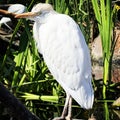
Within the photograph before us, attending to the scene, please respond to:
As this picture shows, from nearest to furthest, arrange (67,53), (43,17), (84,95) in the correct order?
(84,95)
(67,53)
(43,17)

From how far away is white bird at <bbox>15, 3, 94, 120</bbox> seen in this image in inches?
100

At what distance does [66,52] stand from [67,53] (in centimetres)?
1

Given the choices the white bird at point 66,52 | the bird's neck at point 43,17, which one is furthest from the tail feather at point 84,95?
the bird's neck at point 43,17

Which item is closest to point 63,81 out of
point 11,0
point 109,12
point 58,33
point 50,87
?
point 58,33

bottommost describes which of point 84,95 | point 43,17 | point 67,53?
point 84,95

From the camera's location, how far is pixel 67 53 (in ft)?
8.63

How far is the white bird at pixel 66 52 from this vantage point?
8.35 ft

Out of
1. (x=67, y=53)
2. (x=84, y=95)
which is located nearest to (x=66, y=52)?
(x=67, y=53)

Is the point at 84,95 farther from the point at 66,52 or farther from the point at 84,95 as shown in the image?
the point at 66,52

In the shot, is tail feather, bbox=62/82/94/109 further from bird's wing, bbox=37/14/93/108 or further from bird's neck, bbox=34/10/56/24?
bird's neck, bbox=34/10/56/24

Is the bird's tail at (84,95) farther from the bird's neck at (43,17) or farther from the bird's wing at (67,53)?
the bird's neck at (43,17)

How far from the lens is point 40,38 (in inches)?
112

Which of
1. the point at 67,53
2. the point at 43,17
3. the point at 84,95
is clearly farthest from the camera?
the point at 43,17

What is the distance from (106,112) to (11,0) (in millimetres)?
2930
